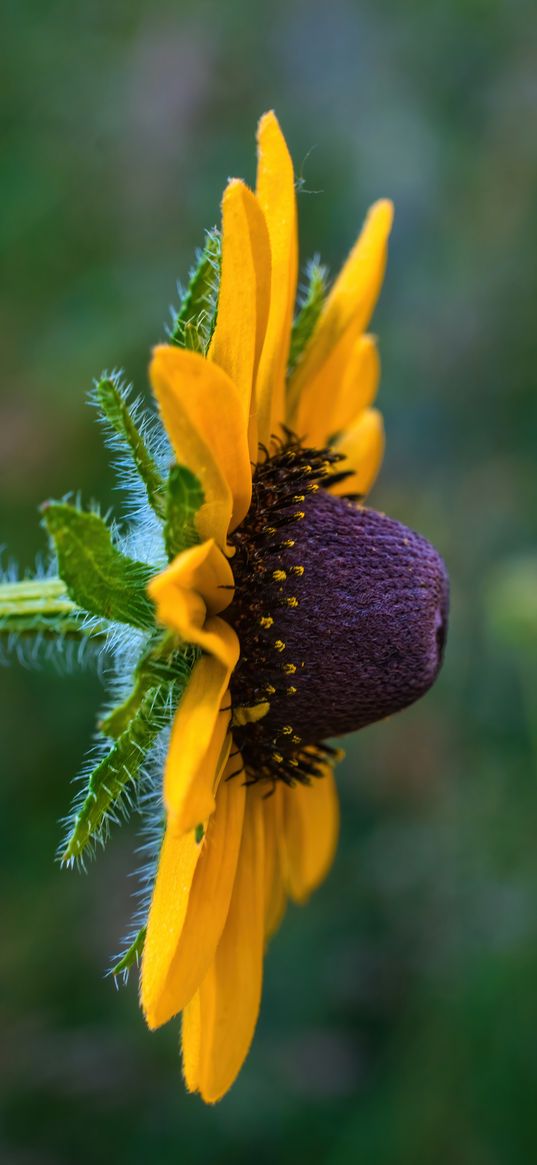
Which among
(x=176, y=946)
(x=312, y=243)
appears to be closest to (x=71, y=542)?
(x=176, y=946)

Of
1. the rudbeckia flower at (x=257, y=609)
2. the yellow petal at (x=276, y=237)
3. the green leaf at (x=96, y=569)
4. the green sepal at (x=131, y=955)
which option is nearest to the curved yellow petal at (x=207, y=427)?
the rudbeckia flower at (x=257, y=609)

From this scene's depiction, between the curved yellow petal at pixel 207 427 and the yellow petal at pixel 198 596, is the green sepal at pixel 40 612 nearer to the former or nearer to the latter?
the yellow petal at pixel 198 596

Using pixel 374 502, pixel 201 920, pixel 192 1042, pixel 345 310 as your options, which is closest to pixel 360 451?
pixel 345 310

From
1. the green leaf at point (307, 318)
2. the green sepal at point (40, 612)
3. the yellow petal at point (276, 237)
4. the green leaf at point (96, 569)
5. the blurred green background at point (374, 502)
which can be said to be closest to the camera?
the green leaf at point (96, 569)

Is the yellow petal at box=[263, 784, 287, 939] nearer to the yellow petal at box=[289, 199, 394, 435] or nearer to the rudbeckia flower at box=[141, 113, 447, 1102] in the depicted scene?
the rudbeckia flower at box=[141, 113, 447, 1102]

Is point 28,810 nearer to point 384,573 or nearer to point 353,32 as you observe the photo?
point 384,573
